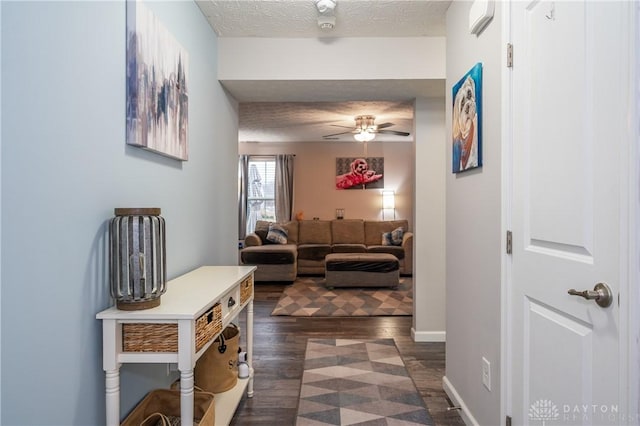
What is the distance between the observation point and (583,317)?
42.7 inches

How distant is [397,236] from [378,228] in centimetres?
46

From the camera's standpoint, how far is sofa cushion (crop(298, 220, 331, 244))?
22.0 feet

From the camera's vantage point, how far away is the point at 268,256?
570cm

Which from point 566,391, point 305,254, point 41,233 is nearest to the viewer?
point 41,233

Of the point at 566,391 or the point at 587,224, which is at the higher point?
the point at 587,224

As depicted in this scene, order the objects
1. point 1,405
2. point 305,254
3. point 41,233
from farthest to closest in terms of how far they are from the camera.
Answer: point 305,254 < point 41,233 < point 1,405

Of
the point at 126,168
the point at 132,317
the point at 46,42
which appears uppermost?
the point at 46,42

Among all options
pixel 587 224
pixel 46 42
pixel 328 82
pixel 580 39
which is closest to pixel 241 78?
pixel 328 82

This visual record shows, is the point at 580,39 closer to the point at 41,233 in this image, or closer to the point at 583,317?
the point at 583,317

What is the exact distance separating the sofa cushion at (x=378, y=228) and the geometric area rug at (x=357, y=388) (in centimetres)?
353

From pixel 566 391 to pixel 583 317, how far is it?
0.28 metres

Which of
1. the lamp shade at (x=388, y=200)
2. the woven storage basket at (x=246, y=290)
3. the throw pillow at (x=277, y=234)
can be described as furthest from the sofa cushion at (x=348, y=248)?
the woven storage basket at (x=246, y=290)

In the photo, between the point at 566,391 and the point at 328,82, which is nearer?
the point at 566,391

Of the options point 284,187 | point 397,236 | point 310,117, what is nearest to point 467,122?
point 310,117
